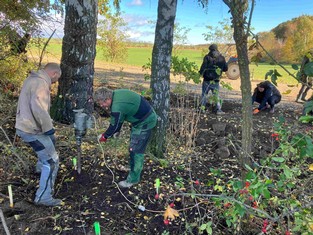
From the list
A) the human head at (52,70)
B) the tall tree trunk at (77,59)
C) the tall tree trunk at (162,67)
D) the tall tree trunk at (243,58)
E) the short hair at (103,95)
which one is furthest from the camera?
the tall tree trunk at (77,59)

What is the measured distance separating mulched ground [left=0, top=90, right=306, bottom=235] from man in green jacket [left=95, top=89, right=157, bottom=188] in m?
0.29

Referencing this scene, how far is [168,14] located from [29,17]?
2.64 meters

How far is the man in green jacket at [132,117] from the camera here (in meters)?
3.40

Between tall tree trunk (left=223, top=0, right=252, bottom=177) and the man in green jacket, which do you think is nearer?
tall tree trunk (left=223, top=0, right=252, bottom=177)

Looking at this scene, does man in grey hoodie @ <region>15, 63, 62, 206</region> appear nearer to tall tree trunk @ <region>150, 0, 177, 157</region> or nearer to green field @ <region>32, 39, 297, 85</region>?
tall tree trunk @ <region>150, 0, 177, 157</region>

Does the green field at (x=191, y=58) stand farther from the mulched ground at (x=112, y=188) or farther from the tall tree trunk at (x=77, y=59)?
the mulched ground at (x=112, y=188)

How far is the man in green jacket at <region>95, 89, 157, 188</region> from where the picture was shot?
11.2 ft

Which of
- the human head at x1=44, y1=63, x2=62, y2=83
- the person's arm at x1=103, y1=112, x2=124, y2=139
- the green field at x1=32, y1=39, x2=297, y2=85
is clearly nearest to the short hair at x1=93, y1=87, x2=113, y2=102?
the person's arm at x1=103, y1=112, x2=124, y2=139

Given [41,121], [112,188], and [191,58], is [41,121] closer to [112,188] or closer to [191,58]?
[112,188]

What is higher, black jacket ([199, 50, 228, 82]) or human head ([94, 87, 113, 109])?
black jacket ([199, 50, 228, 82])

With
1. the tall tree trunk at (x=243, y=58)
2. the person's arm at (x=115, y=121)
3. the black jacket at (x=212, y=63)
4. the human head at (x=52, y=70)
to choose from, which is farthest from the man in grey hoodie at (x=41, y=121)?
the black jacket at (x=212, y=63)

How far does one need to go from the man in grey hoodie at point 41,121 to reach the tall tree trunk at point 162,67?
1.57 m

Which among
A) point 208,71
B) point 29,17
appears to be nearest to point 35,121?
point 29,17

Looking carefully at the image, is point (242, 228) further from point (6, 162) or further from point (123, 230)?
point (6, 162)
